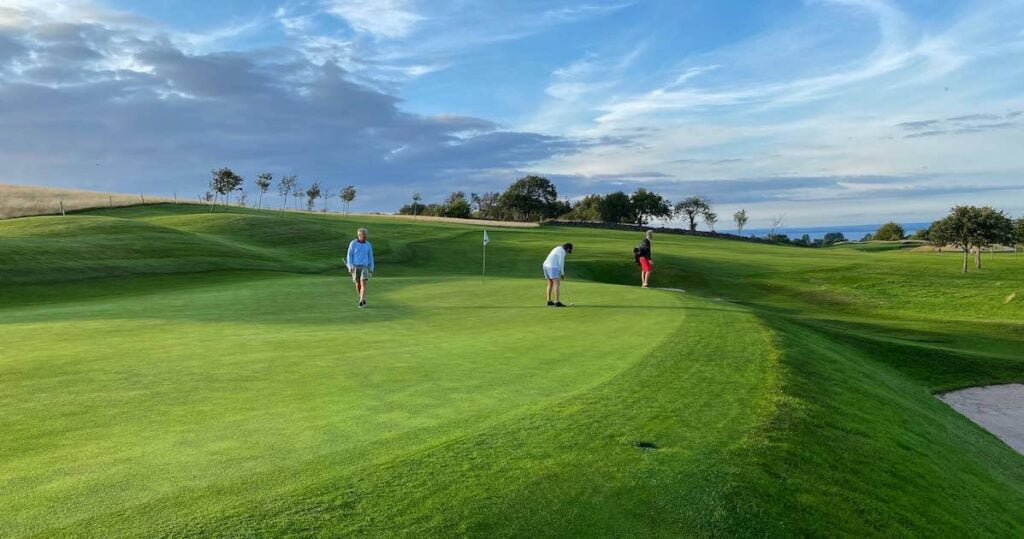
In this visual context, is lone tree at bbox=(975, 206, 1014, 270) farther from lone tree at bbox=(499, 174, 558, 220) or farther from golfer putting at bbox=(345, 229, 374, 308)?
lone tree at bbox=(499, 174, 558, 220)

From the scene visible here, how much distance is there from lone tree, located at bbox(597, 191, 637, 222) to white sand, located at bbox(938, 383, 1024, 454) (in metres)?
136

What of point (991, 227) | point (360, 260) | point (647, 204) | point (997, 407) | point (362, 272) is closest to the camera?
point (997, 407)

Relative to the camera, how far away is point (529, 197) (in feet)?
520

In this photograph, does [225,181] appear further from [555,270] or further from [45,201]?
[555,270]

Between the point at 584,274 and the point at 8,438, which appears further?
the point at 584,274

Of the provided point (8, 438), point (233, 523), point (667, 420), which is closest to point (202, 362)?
point (8, 438)

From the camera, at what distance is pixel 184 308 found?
1992cm

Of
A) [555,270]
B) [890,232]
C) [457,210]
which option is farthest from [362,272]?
[890,232]

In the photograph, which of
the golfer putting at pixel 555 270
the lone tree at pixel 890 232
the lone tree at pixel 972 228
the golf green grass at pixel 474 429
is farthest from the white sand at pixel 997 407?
the lone tree at pixel 890 232

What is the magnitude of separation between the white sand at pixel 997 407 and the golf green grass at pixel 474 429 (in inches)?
27.1

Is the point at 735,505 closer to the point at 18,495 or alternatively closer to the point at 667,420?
the point at 667,420

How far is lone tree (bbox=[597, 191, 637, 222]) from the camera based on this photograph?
506 feet

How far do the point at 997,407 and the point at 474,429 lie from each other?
17129 mm

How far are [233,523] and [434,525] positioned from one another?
142cm
